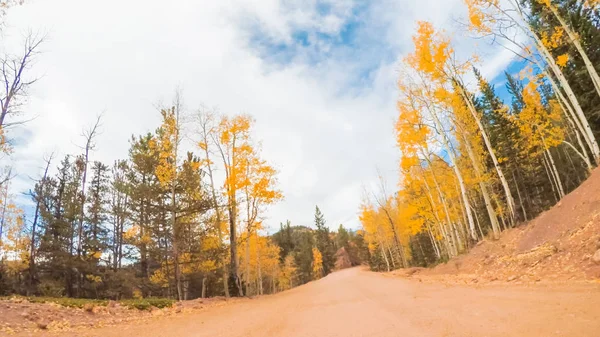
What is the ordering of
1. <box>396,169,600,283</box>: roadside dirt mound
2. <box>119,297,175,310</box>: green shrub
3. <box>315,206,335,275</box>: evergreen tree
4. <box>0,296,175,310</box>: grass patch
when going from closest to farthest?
<box>396,169,600,283</box>: roadside dirt mound
<box>0,296,175,310</box>: grass patch
<box>119,297,175,310</box>: green shrub
<box>315,206,335,275</box>: evergreen tree

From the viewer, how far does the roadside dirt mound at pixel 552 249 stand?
730 cm

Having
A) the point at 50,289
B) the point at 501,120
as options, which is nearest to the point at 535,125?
the point at 501,120

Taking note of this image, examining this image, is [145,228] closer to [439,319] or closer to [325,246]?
[439,319]

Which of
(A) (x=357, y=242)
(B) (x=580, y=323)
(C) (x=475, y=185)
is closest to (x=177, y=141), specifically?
(B) (x=580, y=323)

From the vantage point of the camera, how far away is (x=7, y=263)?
2309 centimetres

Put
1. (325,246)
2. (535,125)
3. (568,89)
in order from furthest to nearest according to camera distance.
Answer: (325,246) < (535,125) < (568,89)

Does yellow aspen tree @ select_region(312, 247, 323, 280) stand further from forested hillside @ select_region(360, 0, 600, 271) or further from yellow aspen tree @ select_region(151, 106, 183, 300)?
yellow aspen tree @ select_region(151, 106, 183, 300)

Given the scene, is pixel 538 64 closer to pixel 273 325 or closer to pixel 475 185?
pixel 475 185

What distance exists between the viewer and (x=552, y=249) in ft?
28.7

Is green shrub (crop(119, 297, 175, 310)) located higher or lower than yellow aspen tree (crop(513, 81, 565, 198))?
lower

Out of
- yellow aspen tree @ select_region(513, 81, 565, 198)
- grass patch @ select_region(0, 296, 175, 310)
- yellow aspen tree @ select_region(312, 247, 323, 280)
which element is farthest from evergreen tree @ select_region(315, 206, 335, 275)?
grass patch @ select_region(0, 296, 175, 310)

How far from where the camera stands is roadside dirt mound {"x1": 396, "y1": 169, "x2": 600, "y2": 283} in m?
7.30

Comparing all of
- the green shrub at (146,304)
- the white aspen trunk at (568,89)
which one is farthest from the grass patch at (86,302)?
the white aspen trunk at (568,89)

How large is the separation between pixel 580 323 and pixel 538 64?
11986 millimetres
